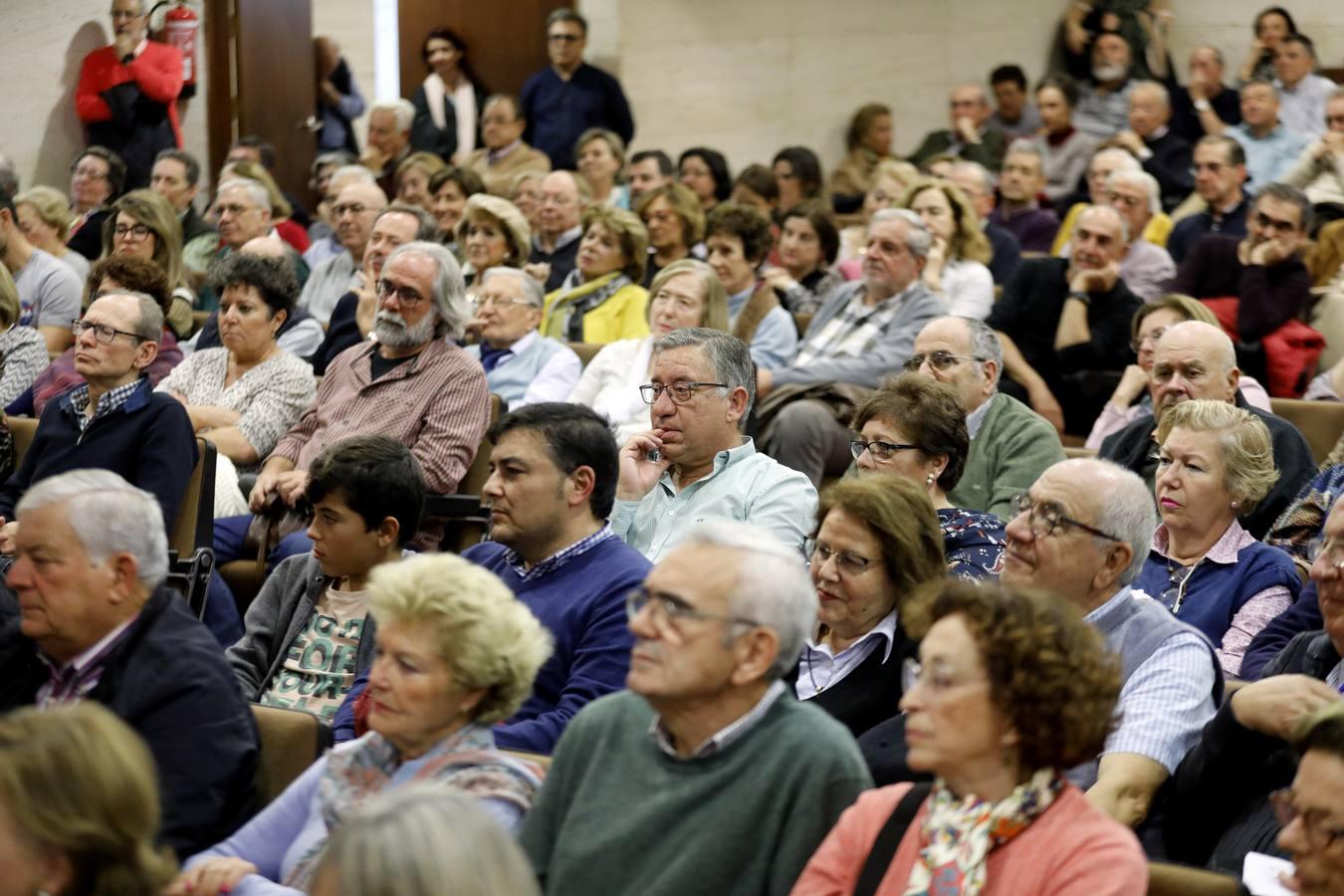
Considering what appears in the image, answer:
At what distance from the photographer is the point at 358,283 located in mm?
5953

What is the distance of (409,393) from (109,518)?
1.84 meters

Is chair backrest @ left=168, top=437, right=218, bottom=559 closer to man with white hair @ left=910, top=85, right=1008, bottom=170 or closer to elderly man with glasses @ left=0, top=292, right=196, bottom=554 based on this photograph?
elderly man with glasses @ left=0, top=292, right=196, bottom=554

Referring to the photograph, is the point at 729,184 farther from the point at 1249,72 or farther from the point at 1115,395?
the point at 1115,395

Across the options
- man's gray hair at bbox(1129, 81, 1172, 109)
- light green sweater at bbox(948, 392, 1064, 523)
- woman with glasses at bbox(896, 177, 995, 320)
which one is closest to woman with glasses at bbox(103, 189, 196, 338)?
woman with glasses at bbox(896, 177, 995, 320)

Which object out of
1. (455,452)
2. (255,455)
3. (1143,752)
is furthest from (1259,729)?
(255,455)

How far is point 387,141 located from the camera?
8484mm

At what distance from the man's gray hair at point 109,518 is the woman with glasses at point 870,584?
3.35ft

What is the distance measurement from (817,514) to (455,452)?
1.61 metres

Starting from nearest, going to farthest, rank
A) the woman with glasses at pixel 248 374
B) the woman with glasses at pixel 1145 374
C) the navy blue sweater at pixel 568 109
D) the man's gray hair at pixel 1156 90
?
the woman with glasses at pixel 1145 374 < the woman with glasses at pixel 248 374 < the man's gray hair at pixel 1156 90 < the navy blue sweater at pixel 568 109

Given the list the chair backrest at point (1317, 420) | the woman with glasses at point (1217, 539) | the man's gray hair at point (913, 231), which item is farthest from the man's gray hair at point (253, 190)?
the woman with glasses at point (1217, 539)

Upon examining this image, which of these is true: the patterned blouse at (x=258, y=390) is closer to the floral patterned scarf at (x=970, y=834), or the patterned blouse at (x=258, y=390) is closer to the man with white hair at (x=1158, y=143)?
the floral patterned scarf at (x=970, y=834)

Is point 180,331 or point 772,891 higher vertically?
point 772,891

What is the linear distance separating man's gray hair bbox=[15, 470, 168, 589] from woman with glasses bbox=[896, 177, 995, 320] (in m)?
3.57

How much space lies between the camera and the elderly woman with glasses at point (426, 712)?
2.22 m
